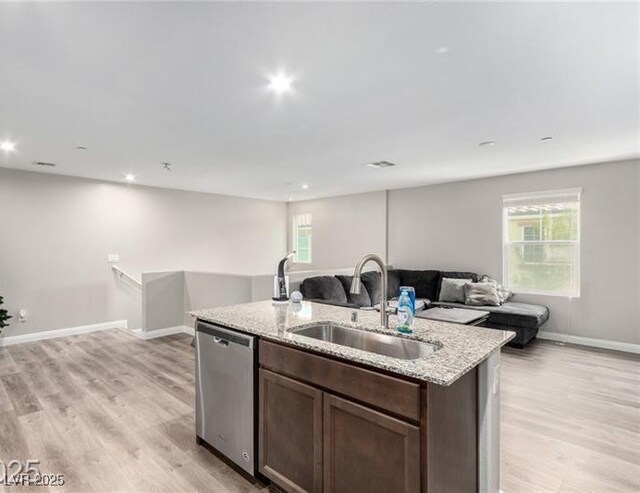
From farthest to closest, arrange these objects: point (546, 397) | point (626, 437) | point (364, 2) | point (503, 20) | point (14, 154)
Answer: point (14, 154)
point (546, 397)
point (626, 437)
point (503, 20)
point (364, 2)

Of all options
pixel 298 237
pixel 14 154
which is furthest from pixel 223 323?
pixel 298 237

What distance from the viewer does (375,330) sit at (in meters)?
→ 2.00

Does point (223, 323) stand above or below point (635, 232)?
below

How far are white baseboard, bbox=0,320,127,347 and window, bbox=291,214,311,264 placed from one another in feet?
13.1

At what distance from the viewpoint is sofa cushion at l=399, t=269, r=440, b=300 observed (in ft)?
19.1

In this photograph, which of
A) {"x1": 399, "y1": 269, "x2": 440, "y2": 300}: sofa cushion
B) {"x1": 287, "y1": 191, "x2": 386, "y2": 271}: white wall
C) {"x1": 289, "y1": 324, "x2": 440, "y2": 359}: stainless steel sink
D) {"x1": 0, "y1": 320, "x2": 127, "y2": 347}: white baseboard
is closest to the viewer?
{"x1": 289, "y1": 324, "x2": 440, "y2": 359}: stainless steel sink

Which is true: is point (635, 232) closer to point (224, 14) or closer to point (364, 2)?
point (364, 2)

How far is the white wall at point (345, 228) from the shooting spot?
7.05m

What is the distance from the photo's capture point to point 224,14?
169cm

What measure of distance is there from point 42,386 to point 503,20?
4707 millimetres

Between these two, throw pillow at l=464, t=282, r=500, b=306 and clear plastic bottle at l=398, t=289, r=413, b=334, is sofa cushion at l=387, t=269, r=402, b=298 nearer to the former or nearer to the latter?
throw pillow at l=464, t=282, r=500, b=306

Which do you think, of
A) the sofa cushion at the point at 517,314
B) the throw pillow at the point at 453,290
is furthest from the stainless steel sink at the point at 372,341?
the throw pillow at the point at 453,290

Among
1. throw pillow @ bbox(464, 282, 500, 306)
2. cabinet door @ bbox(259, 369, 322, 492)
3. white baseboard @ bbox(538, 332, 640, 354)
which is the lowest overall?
white baseboard @ bbox(538, 332, 640, 354)

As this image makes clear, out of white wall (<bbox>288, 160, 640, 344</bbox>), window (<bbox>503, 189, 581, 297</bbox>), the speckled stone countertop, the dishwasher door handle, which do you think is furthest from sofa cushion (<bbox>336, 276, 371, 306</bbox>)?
the dishwasher door handle
